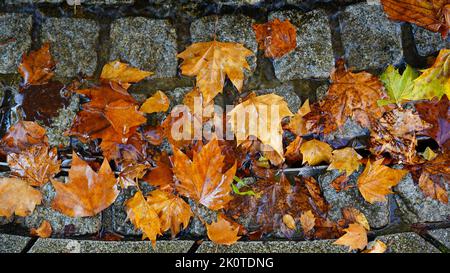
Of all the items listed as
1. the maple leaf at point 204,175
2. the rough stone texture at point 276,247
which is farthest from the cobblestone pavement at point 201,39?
the maple leaf at point 204,175

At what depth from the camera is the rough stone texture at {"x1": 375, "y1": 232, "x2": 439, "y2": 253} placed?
6.22 feet

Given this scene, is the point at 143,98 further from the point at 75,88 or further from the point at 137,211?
the point at 137,211

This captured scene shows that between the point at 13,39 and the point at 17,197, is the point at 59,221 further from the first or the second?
the point at 13,39

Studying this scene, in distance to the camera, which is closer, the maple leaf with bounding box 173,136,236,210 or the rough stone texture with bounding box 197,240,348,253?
the maple leaf with bounding box 173,136,236,210

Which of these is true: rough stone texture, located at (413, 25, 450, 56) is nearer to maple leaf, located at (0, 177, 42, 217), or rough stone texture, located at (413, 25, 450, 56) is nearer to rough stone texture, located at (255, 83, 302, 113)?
rough stone texture, located at (255, 83, 302, 113)

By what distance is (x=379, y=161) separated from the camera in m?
1.86

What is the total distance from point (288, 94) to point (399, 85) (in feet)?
1.53

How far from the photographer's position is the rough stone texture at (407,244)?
189 cm

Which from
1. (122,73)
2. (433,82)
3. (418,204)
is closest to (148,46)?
(122,73)

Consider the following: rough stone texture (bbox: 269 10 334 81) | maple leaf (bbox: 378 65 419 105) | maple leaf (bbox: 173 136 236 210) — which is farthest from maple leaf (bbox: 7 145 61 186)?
maple leaf (bbox: 378 65 419 105)

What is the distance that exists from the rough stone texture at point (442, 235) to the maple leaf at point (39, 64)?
1799 mm

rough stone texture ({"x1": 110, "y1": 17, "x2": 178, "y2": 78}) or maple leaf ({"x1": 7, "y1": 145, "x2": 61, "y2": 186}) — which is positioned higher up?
rough stone texture ({"x1": 110, "y1": 17, "x2": 178, "y2": 78})
